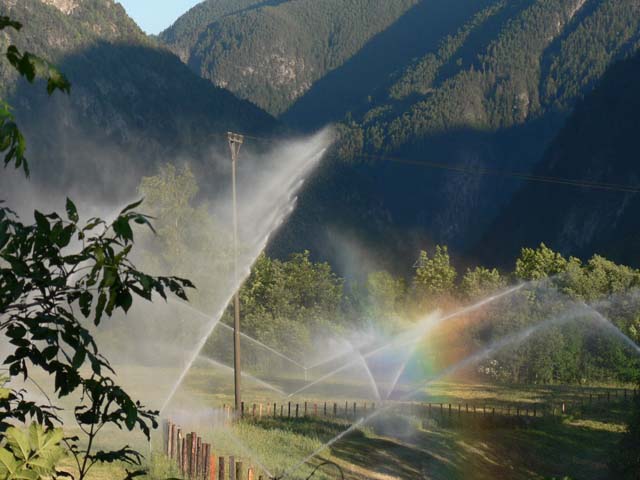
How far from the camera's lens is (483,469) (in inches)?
1067

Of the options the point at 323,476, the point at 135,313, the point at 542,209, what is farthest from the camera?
the point at 542,209

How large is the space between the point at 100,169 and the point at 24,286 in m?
191

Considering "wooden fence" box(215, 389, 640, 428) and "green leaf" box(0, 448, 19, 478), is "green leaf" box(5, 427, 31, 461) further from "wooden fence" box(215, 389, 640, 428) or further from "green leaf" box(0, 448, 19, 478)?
"wooden fence" box(215, 389, 640, 428)

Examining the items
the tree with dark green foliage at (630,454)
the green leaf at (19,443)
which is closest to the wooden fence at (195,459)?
the tree with dark green foliage at (630,454)

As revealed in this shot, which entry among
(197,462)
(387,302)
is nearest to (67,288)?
(197,462)

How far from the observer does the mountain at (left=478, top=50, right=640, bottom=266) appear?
156 metres

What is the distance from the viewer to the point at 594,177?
17250 centimetres

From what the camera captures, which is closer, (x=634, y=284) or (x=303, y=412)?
(x=303, y=412)

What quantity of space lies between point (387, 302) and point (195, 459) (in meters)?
47.4

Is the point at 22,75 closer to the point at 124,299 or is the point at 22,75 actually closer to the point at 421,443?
the point at 124,299

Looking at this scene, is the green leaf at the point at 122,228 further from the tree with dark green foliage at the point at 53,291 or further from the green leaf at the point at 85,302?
the green leaf at the point at 85,302

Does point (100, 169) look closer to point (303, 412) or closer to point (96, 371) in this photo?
point (303, 412)

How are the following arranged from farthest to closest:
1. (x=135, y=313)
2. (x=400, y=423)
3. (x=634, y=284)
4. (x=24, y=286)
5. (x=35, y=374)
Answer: (x=634, y=284), (x=135, y=313), (x=35, y=374), (x=400, y=423), (x=24, y=286)

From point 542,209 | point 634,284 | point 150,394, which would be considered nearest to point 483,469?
point 150,394
